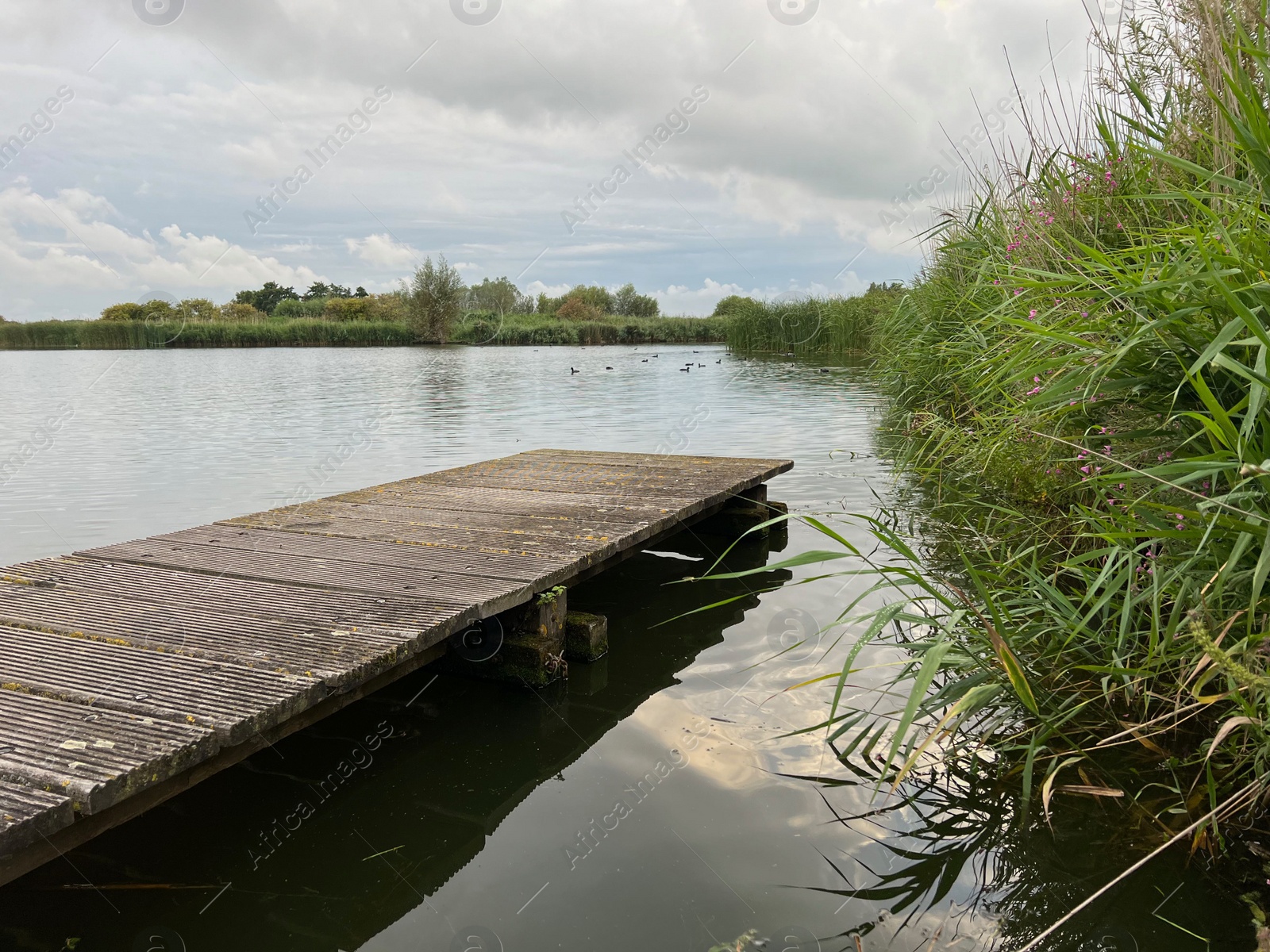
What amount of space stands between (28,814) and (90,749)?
0.30m

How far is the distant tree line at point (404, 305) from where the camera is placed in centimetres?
4444

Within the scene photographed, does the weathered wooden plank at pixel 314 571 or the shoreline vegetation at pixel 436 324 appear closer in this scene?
the weathered wooden plank at pixel 314 571

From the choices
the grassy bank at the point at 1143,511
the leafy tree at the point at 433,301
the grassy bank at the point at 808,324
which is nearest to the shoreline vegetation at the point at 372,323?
the leafy tree at the point at 433,301

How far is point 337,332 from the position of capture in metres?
44.4

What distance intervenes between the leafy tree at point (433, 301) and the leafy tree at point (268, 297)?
1664 cm

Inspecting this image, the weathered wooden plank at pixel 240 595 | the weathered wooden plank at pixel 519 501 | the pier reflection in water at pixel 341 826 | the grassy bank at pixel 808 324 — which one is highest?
the grassy bank at pixel 808 324

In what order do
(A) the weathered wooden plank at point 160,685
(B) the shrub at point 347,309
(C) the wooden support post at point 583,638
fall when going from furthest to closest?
(B) the shrub at point 347,309 < (C) the wooden support post at point 583,638 < (A) the weathered wooden plank at point 160,685

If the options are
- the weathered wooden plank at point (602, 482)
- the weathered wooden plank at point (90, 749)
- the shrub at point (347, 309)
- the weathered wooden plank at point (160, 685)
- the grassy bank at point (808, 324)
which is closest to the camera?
the weathered wooden plank at point (90, 749)

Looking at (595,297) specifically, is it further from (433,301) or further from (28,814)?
(28,814)

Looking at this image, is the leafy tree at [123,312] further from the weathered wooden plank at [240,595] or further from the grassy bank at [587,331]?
the weathered wooden plank at [240,595]

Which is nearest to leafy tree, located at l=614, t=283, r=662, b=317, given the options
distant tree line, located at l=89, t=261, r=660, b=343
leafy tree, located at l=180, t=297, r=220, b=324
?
distant tree line, located at l=89, t=261, r=660, b=343

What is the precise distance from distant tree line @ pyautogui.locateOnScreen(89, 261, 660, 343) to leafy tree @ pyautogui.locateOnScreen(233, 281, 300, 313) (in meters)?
0.06

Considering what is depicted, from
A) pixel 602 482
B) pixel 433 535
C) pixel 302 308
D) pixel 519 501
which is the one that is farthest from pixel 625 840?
pixel 302 308

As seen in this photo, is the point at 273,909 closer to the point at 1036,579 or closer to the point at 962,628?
the point at 962,628
